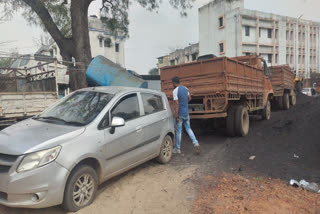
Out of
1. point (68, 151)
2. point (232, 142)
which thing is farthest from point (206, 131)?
point (68, 151)

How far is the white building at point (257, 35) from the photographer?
29344 mm

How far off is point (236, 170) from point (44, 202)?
332cm

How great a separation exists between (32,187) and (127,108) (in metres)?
1.82

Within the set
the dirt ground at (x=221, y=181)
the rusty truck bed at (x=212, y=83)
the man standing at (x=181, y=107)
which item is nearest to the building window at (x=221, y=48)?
the rusty truck bed at (x=212, y=83)

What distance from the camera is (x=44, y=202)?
2.57 metres

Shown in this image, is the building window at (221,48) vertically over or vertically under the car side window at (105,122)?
over

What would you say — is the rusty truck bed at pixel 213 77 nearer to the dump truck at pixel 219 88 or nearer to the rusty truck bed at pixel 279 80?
the dump truck at pixel 219 88

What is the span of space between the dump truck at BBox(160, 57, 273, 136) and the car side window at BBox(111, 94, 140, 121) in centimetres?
259

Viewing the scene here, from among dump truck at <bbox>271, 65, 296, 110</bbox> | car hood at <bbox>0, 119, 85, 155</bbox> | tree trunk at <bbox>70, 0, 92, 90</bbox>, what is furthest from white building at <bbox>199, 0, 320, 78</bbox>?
car hood at <bbox>0, 119, 85, 155</bbox>

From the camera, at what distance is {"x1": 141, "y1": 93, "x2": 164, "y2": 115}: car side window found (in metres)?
4.31

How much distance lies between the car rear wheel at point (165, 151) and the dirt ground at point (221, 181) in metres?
0.15

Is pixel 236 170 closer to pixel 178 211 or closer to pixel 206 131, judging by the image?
pixel 178 211

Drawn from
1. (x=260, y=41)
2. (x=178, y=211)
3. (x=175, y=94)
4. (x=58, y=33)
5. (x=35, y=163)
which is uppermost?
(x=260, y=41)

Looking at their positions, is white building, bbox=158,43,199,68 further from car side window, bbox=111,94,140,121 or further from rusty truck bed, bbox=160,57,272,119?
car side window, bbox=111,94,140,121
